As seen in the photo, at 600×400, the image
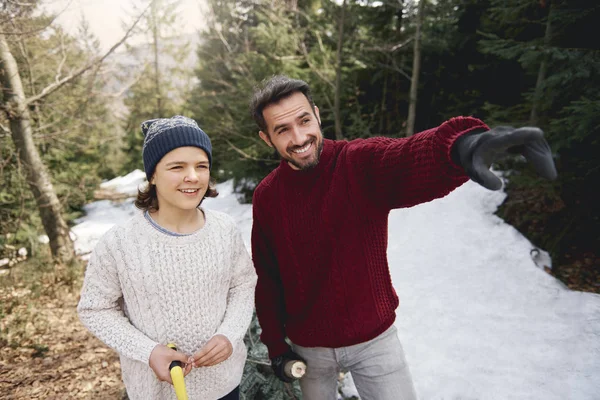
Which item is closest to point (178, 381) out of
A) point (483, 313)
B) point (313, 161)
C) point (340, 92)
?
point (313, 161)

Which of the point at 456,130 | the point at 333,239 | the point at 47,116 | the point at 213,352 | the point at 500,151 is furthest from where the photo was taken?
the point at 47,116

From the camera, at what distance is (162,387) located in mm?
1705

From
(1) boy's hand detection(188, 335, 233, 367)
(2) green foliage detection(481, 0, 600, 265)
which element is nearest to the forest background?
(2) green foliage detection(481, 0, 600, 265)

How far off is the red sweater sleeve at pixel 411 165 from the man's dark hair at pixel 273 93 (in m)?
0.49

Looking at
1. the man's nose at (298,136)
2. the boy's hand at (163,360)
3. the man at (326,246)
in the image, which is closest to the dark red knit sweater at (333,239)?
the man at (326,246)

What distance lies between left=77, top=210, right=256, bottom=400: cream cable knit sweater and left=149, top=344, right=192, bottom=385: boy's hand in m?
0.04

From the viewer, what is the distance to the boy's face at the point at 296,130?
1.84m

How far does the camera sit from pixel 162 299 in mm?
1606

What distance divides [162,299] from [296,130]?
1.17 m

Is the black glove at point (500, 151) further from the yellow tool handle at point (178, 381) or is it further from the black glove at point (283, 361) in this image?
the black glove at point (283, 361)

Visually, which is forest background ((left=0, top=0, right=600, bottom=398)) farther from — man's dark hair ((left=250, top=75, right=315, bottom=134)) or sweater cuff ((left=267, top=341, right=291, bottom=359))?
man's dark hair ((left=250, top=75, right=315, bottom=134))

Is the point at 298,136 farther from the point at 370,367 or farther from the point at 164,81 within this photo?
the point at 164,81

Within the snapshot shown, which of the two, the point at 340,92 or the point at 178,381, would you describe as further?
the point at 340,92

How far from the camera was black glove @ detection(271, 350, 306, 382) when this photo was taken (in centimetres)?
203
